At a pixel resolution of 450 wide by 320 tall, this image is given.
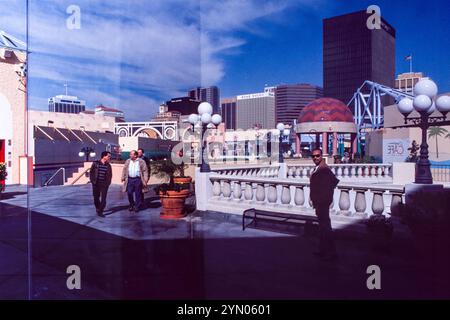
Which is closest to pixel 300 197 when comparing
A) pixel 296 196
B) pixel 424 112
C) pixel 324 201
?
pixel 296 196

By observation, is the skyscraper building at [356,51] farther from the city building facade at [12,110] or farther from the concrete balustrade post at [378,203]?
the concrete balustrade post at [378,203]

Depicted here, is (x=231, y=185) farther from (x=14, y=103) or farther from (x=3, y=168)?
(x=14, y=103)

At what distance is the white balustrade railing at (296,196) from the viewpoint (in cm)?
807

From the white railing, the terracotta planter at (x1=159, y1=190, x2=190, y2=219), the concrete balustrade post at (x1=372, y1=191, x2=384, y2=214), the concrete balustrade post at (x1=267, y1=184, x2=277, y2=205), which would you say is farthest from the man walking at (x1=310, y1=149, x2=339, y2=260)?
the white railing

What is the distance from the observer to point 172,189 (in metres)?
10.9

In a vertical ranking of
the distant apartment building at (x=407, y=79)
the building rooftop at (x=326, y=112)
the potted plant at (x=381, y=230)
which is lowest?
the potted plant at (x=381, y=230)

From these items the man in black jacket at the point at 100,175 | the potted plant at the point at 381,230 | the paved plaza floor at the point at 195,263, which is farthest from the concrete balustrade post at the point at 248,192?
the potted plant at the point at 381,230

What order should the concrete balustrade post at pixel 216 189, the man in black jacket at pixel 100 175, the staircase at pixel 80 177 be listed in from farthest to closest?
1. the staircase at pixel 80 177
2. the concrete balustrade post at pixel 216 189
3. the man in black jacket at pixel 100 175

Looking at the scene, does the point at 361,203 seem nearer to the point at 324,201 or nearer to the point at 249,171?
the point at 324,201

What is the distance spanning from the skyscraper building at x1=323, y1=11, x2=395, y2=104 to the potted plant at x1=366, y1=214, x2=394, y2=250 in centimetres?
8489

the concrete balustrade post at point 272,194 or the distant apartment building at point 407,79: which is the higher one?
the distant apartment building at point 407,79

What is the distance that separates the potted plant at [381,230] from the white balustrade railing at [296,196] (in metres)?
0.62

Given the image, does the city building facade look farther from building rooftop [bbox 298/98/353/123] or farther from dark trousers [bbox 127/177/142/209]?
building rooftop [bbox 298/98/353/123]
